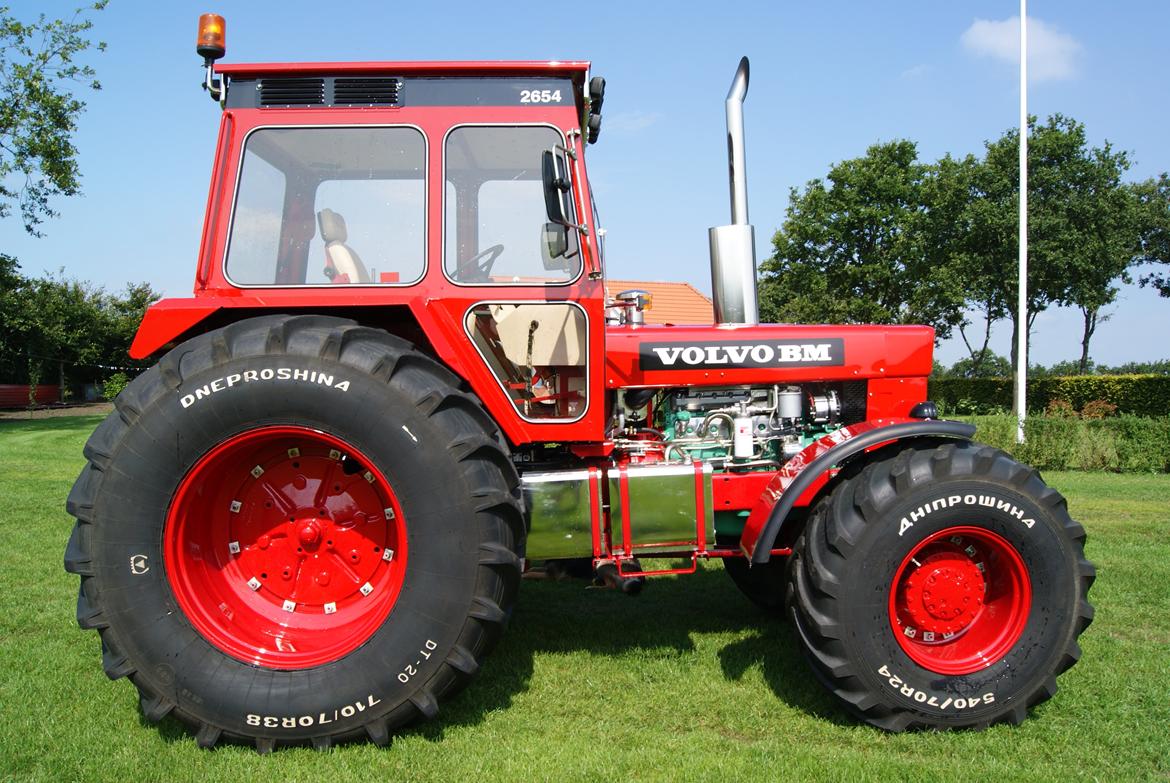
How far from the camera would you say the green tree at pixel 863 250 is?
30.9 m

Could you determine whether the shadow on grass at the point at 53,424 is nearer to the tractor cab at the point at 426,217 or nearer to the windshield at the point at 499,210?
the tractor cab at the point at 426,217

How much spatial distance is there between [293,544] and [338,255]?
4.30 feet

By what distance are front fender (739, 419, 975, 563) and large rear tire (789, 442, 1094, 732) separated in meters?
0.10

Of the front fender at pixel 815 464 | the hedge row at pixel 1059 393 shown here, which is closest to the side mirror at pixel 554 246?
the front fender at pixel 815 464

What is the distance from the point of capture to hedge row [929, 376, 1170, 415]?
67.7 ft

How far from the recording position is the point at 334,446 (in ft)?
10.9

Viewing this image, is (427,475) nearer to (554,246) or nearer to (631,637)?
(554,246)

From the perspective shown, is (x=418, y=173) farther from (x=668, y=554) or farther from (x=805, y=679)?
(x=805, y=679)

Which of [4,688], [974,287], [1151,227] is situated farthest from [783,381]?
[1151,227]

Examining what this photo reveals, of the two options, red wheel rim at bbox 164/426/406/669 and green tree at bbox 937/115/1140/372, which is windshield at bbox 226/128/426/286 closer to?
red wheel rim at bbox 164/426/406/669

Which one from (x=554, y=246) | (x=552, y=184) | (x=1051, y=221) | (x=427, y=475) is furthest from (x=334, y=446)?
(x=1051, y=221)

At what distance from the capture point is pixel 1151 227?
29688 mm

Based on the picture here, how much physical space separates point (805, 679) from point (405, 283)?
261cm

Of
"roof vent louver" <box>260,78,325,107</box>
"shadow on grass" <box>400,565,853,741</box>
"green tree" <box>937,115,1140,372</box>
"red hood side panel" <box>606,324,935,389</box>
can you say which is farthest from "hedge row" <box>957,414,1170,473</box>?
"green tree" <box>937,115,1140,372</box>
